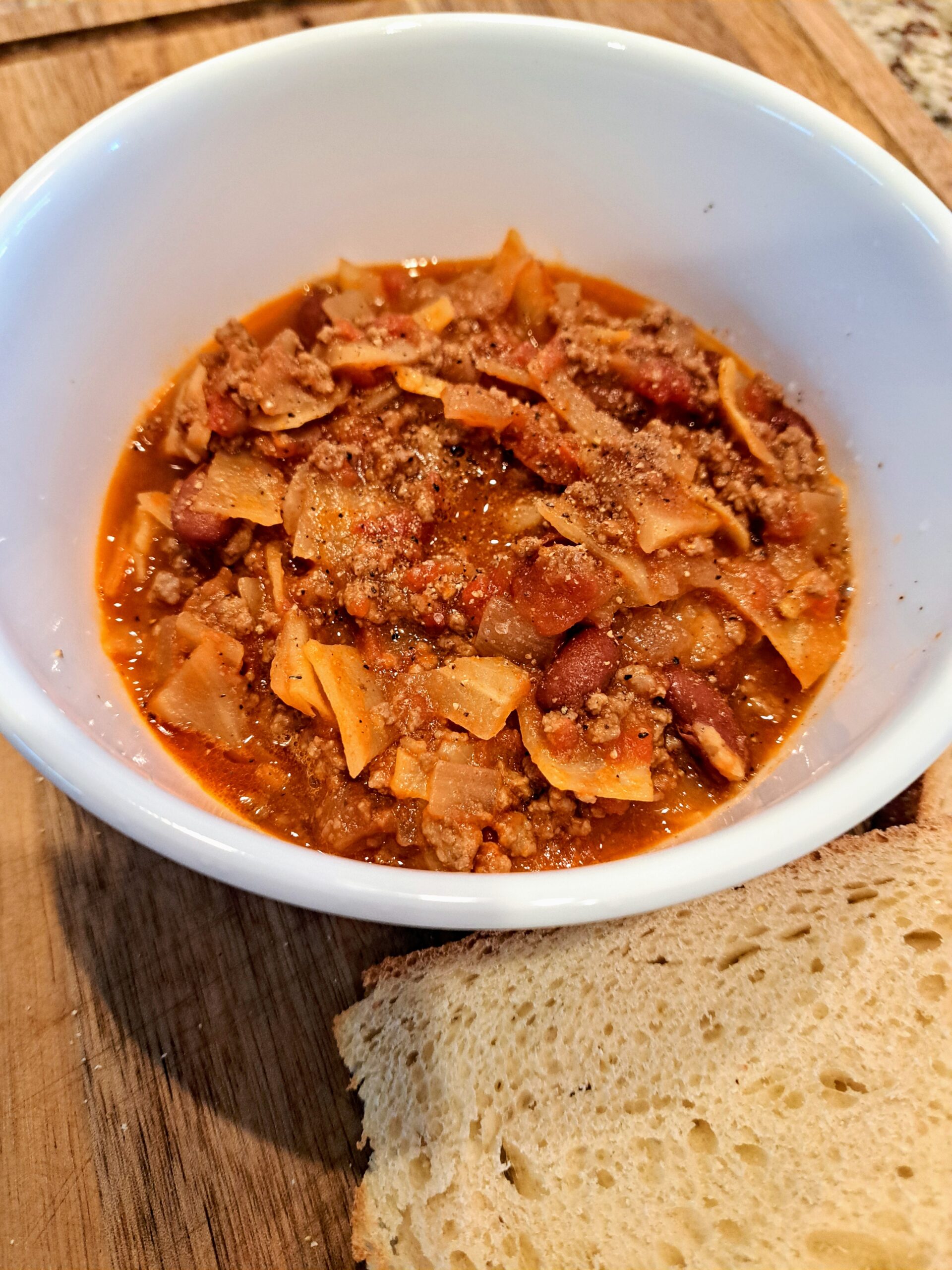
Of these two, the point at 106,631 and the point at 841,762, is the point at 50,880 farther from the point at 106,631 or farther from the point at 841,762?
the point at 841,762

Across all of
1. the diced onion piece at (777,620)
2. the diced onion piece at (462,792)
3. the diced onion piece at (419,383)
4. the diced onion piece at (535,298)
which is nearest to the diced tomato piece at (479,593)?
the diced onion piece at (462,792)

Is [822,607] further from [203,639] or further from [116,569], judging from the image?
[116,569]

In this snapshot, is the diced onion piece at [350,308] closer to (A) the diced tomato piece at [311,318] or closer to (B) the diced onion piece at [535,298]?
(A) the diced tomato piece at [311,318]

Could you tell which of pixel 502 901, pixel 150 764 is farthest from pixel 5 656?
pixel 502 901

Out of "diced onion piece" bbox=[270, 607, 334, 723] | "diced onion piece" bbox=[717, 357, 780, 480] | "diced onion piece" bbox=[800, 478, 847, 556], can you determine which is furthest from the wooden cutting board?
"diced onion piece" bbox=[717, 357, 780, 480]

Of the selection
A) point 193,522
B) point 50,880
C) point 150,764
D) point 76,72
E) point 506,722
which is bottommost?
point 50,880
